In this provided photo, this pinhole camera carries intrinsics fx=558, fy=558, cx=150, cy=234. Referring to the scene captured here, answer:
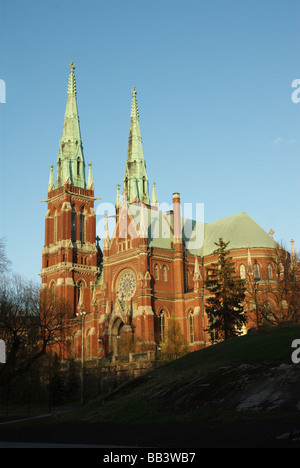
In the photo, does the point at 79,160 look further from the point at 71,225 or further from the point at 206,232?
the point at 206,232

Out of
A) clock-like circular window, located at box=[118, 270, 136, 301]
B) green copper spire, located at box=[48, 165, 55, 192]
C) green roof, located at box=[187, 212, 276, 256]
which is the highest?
green copper spire, located at box=[48, 165, 55, 192]

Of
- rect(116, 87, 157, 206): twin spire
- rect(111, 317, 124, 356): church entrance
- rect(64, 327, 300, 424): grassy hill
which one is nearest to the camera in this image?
rect(64, 327, 300, 424): grassy hill

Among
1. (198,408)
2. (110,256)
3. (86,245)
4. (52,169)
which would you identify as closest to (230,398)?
(198,408)

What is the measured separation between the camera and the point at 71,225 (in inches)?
3799

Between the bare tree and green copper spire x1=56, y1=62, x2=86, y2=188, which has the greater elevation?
green copper spire x1=56, y1=62, x2=86, y2=188

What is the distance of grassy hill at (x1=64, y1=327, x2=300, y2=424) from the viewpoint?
23.1 m

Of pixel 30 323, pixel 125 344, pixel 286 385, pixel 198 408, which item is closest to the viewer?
pixel 286 385

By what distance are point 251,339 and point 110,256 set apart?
154ft

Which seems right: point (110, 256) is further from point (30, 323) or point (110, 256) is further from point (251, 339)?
point (251, 339)

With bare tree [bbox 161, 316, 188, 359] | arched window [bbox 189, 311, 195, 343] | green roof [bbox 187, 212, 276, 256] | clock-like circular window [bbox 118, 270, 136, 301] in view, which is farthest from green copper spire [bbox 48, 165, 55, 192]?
arched window [bbox 189, 311, 195, 343]

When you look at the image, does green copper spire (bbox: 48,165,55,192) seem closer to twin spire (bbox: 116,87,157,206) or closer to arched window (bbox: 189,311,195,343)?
twin spire (bbox: 116,87,157,206)

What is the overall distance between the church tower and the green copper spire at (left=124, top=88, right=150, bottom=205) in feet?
28.2

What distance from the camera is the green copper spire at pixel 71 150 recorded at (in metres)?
98.7

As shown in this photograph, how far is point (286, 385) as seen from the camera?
23.0 meters
